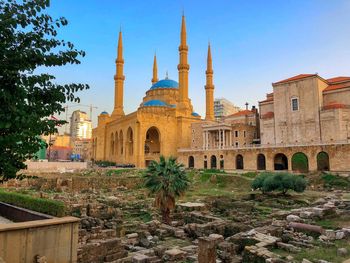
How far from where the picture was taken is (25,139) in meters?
5.88

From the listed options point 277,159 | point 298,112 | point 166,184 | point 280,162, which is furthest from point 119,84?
point 166,184

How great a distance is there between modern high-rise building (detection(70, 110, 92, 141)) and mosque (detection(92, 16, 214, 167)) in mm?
99353

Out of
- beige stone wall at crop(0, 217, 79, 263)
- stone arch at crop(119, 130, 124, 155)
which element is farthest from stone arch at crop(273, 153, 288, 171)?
beige stone wall at crop(0, 217, 79, 263)

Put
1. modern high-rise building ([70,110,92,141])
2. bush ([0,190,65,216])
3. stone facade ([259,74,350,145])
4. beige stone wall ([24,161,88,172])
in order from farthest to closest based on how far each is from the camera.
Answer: modern high-rise building ([70,110,92,141]) → beige stone wall ([24,161,88,172]) → stone facade ([259,74,350,145]) → bush ([0,190,65,216])

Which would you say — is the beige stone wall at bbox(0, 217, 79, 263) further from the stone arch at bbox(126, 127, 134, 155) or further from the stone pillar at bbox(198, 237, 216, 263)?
the stone arch at bbox(126, 127, 134, 155)

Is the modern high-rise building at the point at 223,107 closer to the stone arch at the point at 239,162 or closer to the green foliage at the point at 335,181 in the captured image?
the stone arch at the point at 239,162

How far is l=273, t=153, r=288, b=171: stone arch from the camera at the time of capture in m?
39.0

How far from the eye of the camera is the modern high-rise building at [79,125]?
156750 millimetres

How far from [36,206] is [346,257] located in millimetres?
10484

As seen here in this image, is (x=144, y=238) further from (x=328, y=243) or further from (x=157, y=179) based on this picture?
(x=328, y=243)

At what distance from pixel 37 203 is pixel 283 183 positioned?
20285 mm

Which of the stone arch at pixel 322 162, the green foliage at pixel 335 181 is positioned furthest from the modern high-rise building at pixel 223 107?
the green foliage at pixel 335 181

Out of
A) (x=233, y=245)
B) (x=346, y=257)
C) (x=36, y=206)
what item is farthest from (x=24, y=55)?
(x=346, y=257)

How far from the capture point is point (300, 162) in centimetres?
3509
